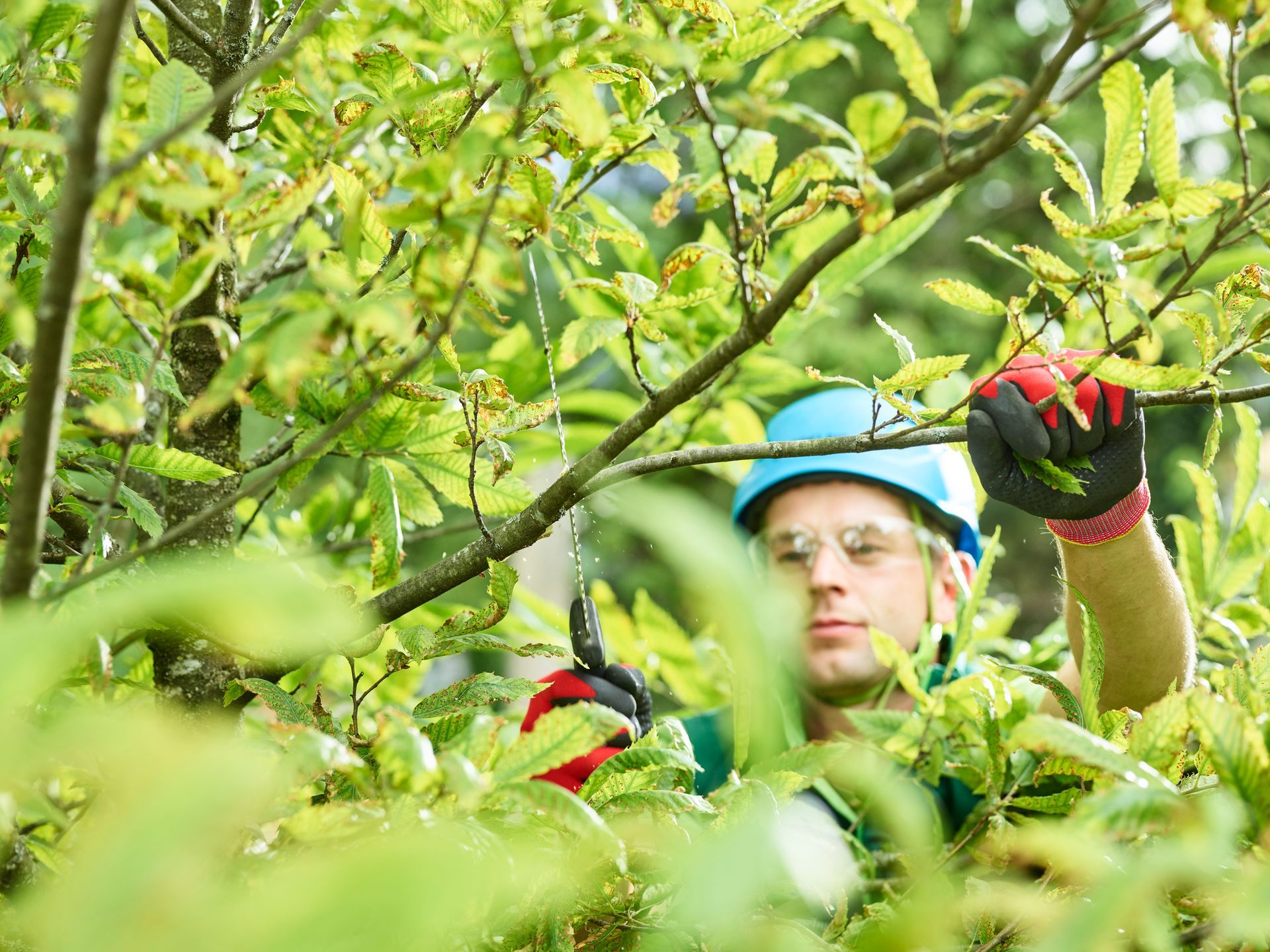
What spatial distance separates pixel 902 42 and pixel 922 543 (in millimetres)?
1352

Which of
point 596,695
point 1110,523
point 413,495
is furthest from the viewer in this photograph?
point 1110,523

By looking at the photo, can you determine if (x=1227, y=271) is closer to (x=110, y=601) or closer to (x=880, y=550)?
(x=880, y=550)

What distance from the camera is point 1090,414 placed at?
98 centimetres

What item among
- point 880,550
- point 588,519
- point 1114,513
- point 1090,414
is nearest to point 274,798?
point 588,519

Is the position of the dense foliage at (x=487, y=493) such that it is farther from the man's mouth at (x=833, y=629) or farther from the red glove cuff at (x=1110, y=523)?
the man's mouth at (x=833, y=629)

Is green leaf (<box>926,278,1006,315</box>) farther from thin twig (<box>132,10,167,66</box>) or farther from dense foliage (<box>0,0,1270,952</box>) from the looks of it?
thin twig (<box>132,10,167,66</box>)

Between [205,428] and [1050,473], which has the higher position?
[1050,473]

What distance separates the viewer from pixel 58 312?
0.45 m

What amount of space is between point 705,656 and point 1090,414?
0.98 m

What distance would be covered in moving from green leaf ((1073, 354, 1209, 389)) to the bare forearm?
2.15 feet

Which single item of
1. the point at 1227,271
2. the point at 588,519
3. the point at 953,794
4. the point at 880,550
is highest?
the point at 1227,271

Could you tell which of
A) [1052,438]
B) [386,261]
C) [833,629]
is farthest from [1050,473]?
[833,629]

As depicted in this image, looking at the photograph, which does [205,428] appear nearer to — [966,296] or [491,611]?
[491,611]

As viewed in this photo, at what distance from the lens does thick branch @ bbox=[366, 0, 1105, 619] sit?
527 mm
